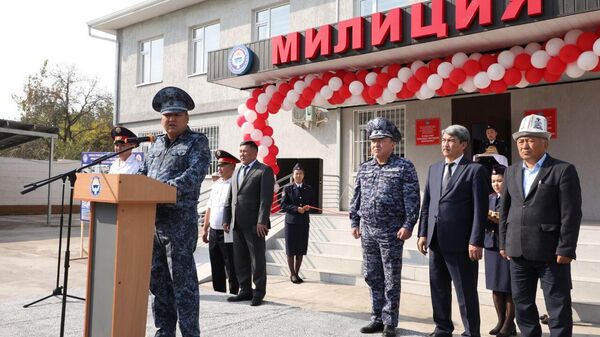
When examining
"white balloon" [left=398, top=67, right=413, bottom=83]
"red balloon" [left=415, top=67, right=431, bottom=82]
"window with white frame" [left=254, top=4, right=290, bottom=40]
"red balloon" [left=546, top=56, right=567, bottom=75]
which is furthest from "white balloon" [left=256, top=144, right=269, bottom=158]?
"red balloon" [left=546, top=56, right=567, bottom=75]

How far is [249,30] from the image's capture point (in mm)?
13414

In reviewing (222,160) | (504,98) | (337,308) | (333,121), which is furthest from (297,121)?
(337,308)

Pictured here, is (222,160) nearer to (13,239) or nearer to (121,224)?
(121,224)

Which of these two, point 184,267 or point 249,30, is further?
point 249,30

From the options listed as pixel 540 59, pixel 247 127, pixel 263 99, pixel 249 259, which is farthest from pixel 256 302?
pixel 263 99

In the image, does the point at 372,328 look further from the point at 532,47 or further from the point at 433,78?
the point at 532,47

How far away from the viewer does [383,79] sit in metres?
8.34

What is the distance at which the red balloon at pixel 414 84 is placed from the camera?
7980mm

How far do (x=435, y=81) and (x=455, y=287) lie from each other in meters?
4.28

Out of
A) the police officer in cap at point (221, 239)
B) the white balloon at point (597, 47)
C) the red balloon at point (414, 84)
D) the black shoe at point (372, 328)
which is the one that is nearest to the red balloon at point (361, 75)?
the red balloon at point (414, 84)

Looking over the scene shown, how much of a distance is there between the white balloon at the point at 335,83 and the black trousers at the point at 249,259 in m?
3.89

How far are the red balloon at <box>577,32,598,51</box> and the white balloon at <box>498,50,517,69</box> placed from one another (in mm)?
867

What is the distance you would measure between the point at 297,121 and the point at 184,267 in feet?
29.2

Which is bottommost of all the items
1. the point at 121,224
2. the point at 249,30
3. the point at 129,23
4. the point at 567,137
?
the point at 121,224
